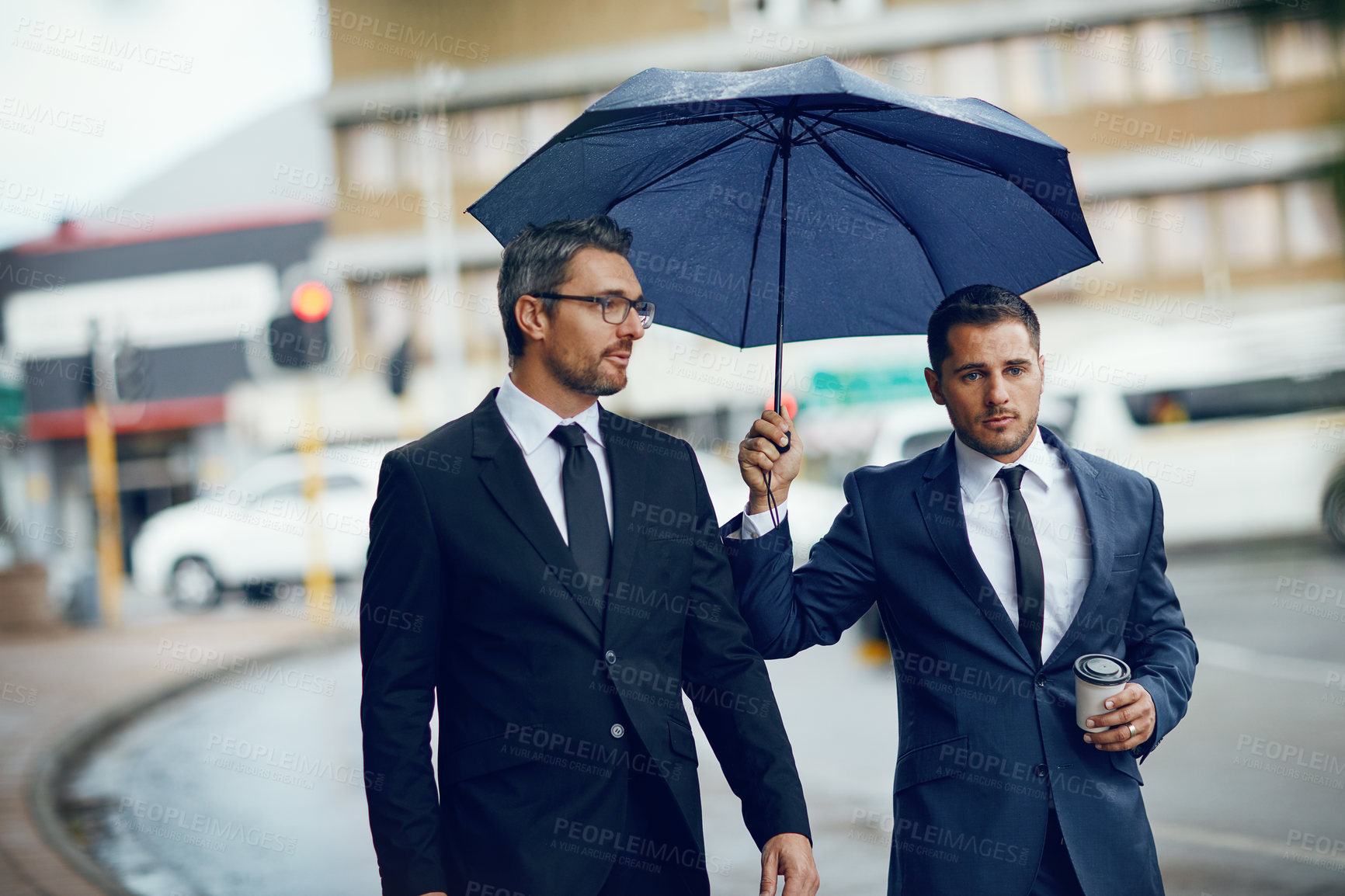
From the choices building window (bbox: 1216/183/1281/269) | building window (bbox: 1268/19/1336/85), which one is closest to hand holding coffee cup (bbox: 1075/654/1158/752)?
building window (bbox: 1216/183/1281/269)

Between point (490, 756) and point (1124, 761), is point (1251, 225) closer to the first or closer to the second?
point (1124, 761)

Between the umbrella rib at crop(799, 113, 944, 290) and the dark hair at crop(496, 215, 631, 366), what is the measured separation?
57 cm

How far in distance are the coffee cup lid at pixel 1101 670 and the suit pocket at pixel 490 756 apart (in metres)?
1.02

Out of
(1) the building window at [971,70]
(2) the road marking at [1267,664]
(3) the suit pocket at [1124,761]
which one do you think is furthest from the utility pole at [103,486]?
(1) the building window at [971,70]

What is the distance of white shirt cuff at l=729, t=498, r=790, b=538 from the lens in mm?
2559

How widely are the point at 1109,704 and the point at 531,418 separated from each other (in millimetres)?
1232

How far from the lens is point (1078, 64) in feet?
88.2

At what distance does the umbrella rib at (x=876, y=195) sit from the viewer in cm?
283

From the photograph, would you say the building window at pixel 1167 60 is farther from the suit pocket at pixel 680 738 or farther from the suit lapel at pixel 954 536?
the suit pocket at pixel 680 738

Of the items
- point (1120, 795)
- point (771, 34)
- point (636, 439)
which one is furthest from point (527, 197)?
point (771, 34)

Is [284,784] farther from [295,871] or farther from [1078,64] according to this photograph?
[1078,64]

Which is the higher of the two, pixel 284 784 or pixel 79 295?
pixel 79 295

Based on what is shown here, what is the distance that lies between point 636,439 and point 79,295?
31.5m

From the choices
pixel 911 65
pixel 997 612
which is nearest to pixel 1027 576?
pixel 997 612
